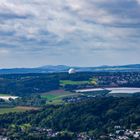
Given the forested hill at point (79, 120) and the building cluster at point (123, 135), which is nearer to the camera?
the building cluster at point (123, 135)

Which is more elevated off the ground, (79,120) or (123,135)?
(79,120)

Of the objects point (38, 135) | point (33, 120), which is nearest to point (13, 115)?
point (33, 120)

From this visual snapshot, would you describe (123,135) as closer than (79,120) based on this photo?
Yes

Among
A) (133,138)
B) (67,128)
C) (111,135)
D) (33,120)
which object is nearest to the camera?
(133,138)

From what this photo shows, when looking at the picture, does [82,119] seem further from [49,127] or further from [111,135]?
[111,135]

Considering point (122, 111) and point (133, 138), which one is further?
point (122, 111)

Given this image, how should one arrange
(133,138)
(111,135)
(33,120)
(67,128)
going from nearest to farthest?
(133,138) < (111,135) < (67,128) < (33,120)

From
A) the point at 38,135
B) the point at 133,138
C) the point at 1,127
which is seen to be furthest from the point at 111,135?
the point at 1,127

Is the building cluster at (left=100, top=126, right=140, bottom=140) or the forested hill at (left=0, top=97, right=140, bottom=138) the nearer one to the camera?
the building cluster at (left=100, top=126, right=140, bottom=140)

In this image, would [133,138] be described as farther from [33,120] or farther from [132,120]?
[33,120]
